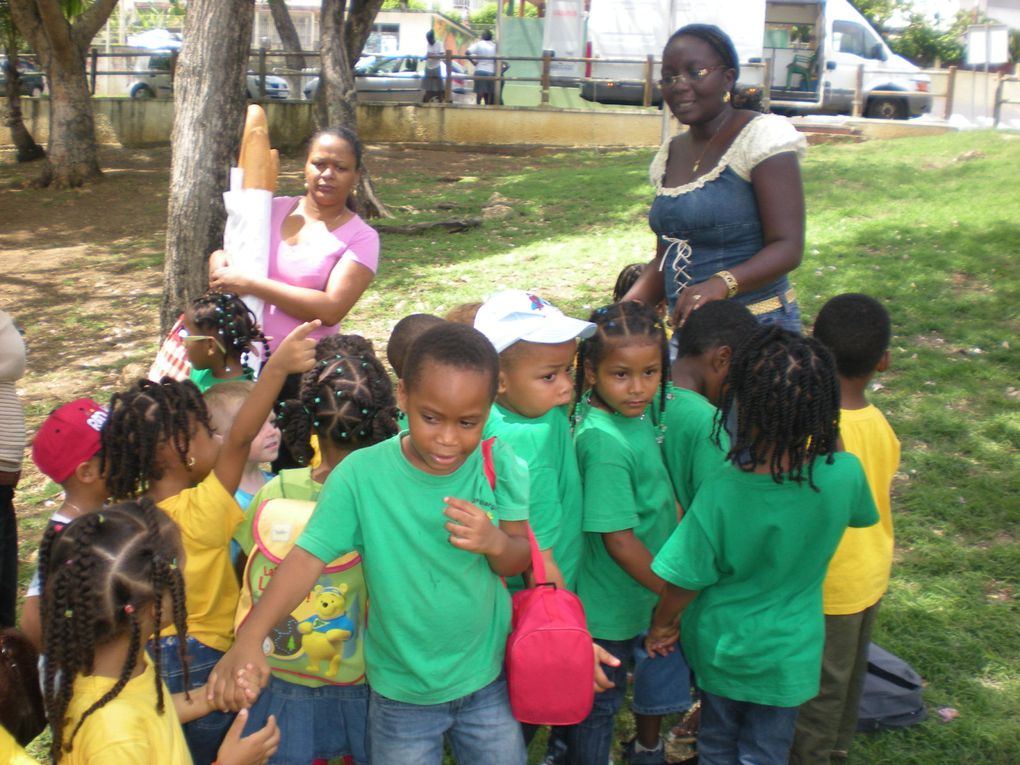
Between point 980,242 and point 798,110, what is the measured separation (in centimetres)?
1192

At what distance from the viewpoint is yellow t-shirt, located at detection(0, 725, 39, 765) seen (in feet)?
6.48

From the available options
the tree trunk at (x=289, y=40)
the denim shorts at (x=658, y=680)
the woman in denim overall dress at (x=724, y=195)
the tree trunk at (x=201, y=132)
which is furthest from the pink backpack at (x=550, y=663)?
the tree trunk at (x=289, y=40)

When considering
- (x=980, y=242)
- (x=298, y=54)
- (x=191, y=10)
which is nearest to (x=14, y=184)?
(x=298, y=54)

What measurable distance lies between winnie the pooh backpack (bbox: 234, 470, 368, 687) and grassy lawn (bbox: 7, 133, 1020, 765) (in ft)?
3.62

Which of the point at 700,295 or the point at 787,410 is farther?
the point at 700,295

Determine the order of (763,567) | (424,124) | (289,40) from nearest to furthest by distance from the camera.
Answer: (763,567) < (424,124) < (289,40)

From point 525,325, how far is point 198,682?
128cm

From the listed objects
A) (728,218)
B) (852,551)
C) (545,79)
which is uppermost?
(545,79)

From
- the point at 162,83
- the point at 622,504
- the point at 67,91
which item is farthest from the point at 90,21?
the point at 622,504

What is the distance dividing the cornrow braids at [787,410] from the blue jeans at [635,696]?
0.79 meters

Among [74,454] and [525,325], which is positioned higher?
[525,325]

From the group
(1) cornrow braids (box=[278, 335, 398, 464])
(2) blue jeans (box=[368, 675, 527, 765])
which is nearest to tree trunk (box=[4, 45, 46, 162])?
(1) cornrow braids (box=[278, 335, 398, 464])

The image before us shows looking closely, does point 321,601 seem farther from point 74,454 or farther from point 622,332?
point 622,332

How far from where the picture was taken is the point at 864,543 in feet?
10.0
